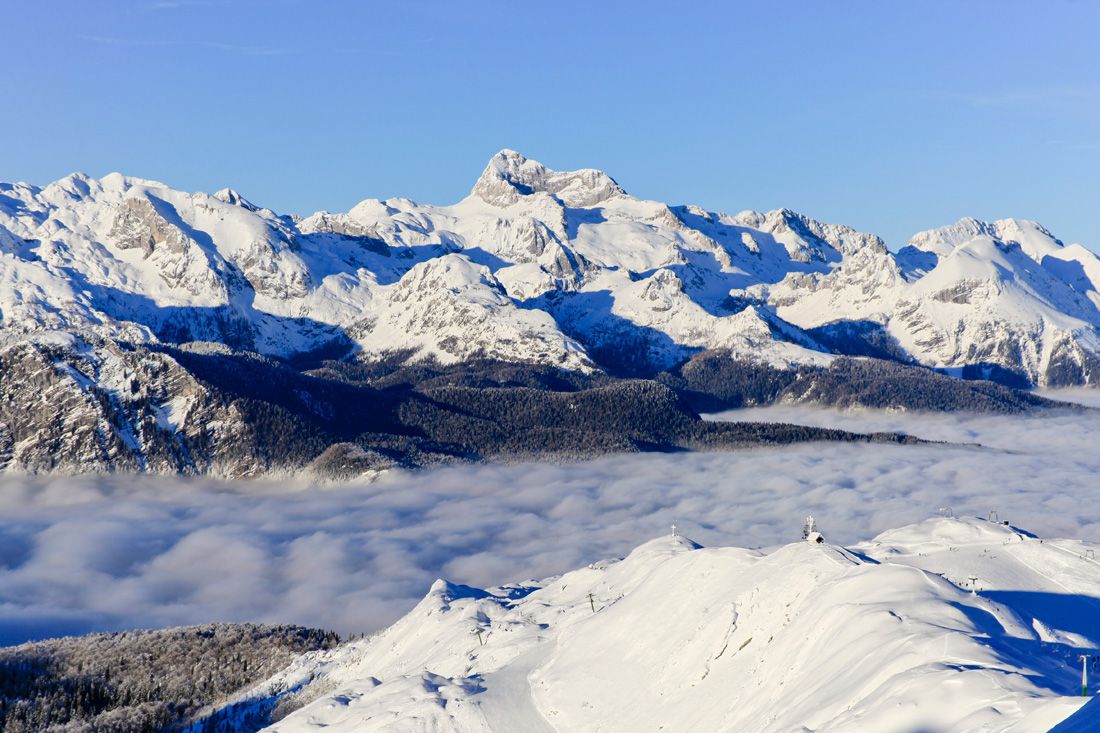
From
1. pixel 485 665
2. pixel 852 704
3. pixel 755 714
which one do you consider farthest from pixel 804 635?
pixel 485 665

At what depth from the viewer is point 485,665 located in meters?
172

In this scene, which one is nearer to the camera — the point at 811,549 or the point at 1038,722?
the point at 1038,722

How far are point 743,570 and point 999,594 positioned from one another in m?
38.6

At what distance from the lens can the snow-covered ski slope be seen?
92.8 m

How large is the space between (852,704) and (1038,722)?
66.6ft

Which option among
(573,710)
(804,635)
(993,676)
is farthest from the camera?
(573,710)

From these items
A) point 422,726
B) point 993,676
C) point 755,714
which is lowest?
point 422,726

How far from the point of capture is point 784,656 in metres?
122

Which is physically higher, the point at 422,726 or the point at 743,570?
the point at 743,570

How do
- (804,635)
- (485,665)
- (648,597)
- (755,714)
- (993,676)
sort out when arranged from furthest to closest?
(485,665) < (648,597) < (804,635) < (755,714) < (993,676)

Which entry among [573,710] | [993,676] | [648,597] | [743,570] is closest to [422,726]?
[573,710]

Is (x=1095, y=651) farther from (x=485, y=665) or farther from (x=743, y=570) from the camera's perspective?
(x=485, y=665)

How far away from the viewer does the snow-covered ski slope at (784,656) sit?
92.8 metres

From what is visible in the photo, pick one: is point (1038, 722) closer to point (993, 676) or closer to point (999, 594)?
point (993, 676)
